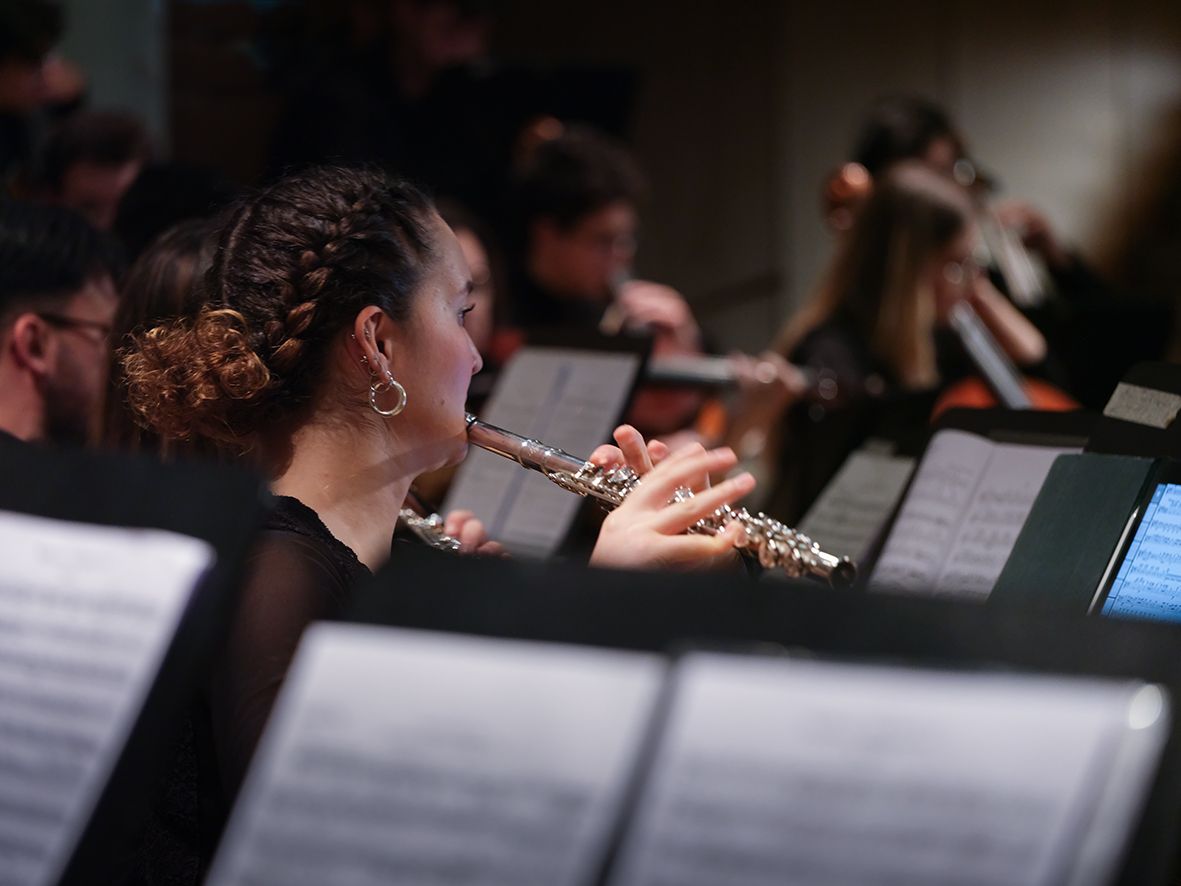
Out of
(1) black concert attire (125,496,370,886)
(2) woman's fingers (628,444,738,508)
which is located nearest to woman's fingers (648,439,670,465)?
(2) woman's fingers (628,444,738,508)

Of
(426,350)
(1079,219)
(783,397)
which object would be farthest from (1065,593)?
(1079,219)

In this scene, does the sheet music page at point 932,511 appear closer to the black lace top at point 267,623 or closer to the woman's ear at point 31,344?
the black lace top at point 267,623

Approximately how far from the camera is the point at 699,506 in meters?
1.39

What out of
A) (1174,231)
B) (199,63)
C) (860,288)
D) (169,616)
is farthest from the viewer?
(1174,231)

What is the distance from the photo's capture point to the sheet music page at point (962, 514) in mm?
1767

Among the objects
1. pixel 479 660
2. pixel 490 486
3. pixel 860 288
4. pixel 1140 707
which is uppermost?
pixel 1140 707

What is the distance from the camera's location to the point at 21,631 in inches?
39.3

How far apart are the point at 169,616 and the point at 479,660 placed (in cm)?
23

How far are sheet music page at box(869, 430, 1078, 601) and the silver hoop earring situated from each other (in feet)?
2.05

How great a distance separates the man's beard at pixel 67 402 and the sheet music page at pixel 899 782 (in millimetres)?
1700

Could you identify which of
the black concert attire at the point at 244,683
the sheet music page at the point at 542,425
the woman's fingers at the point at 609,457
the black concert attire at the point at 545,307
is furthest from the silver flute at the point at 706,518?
the black concert attire at the point at 545,307

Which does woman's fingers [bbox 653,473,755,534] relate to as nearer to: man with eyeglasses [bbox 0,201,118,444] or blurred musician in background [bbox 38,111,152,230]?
man with eyeglasses [bbox 0,201,118,444]

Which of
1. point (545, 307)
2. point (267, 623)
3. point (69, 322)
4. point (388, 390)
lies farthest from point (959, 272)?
point (267, 623)

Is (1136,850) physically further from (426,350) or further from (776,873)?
(426,350)
